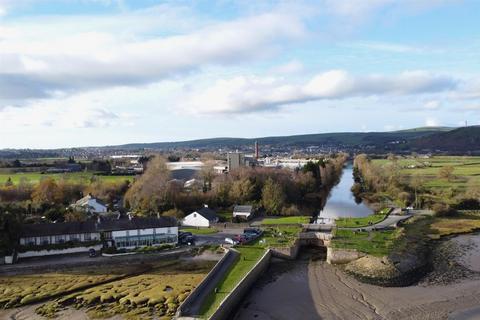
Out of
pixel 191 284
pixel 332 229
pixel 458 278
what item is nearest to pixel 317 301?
pixel 191 284

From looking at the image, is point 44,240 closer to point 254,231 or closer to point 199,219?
point 199,219

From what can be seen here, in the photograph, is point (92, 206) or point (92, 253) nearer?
point (92, 253)

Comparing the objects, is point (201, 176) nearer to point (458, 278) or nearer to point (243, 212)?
point (243, 212)

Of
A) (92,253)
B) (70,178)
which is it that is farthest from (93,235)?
(70,178)

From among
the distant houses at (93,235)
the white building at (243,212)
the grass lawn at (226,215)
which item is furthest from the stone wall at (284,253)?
the grass lawn at (226,215)

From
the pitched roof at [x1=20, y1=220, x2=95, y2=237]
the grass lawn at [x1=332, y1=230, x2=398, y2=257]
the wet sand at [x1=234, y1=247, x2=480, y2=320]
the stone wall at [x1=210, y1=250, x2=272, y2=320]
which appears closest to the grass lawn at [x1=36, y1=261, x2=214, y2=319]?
the stone wall at [x1=210, y1=250, x2=272, y2=320]

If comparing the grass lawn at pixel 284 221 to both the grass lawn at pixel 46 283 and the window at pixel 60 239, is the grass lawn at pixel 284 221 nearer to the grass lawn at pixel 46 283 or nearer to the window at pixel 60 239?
the grass lawn at pixel 46 283
